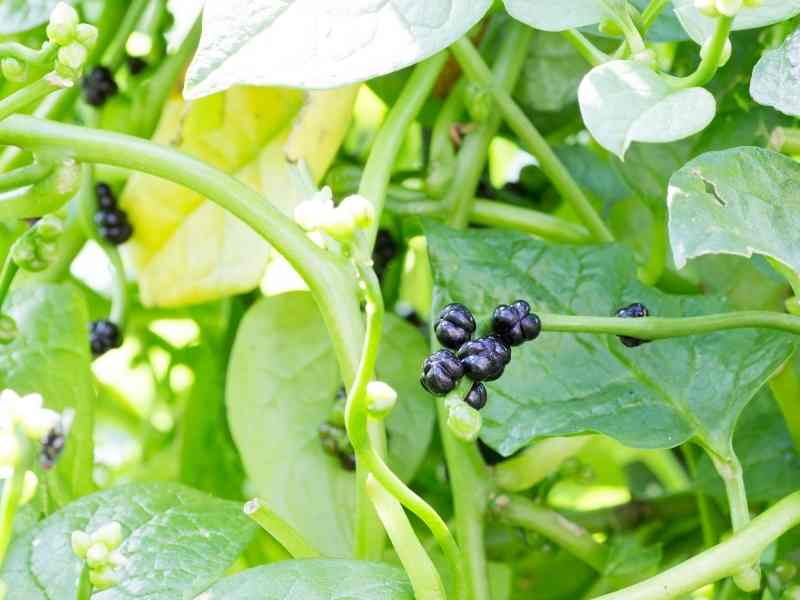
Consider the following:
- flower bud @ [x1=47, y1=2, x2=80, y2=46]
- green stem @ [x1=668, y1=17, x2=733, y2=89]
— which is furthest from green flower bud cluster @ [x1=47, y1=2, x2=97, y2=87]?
green stem @ [x1=668, y1=17, x2=733, y2=89]

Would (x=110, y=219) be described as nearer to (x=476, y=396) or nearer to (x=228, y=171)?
(x=228, y=171)

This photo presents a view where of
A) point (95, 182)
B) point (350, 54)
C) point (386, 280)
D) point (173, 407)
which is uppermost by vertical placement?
point (350, 54)

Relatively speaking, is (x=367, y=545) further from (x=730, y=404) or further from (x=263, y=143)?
(x=263, y=143)

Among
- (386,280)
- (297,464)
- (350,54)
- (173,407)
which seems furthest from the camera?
(173,407)

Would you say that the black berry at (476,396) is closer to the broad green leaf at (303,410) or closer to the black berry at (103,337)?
the broad green leaf at (303,410)

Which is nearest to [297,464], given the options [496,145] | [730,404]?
[730,404]

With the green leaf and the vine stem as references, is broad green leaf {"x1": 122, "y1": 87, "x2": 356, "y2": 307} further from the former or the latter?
the vine stem

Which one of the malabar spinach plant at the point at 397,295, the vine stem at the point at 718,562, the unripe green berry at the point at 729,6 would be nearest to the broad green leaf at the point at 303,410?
the malabar spinach plant at the point at 397,295
